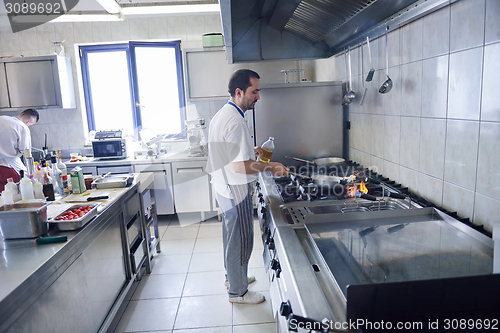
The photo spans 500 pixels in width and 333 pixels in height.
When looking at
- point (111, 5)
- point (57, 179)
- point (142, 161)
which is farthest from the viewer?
point (142, 161)

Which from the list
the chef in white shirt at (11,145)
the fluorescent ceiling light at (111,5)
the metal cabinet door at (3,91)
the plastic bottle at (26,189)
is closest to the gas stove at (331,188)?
the plastic bottle at (26,189)

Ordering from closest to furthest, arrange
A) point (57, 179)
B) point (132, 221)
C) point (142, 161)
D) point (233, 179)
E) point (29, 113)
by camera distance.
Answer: point (233, 179)
point (57, 179)
point (132, 221)
point (29, 113)
point (142, 161)

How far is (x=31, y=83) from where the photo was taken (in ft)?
13.1

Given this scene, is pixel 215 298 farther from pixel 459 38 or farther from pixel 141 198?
pixel 459 38

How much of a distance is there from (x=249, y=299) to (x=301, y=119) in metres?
1.59

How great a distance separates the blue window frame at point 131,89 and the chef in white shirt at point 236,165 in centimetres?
251

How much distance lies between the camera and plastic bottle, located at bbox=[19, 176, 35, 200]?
72.4 inches

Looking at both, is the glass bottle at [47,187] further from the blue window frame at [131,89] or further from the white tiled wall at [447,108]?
the blue window frame at [131,89]

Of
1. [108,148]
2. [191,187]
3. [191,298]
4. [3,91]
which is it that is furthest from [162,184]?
[3,91]

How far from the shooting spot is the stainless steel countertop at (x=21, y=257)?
4.01ft

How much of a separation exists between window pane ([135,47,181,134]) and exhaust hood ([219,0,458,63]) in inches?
82.9

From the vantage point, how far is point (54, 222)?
64.9 inches

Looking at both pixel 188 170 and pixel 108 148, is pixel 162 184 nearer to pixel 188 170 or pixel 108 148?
pixel 188 170

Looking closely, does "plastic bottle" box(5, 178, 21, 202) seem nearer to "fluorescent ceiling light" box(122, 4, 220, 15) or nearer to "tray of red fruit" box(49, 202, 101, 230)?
"tray of red fruit" box(49, 202, 101, 230)
